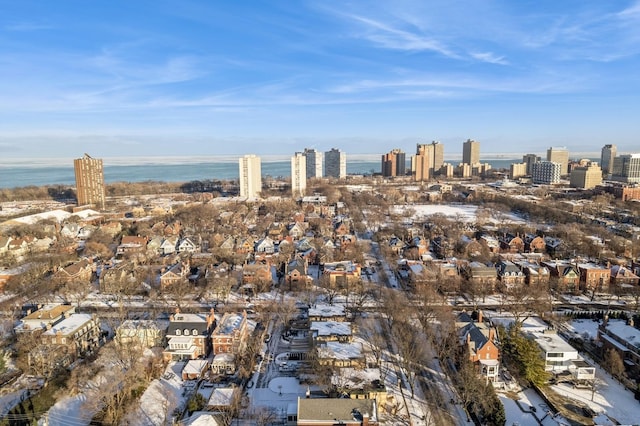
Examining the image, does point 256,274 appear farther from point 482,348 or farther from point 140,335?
point 482,348

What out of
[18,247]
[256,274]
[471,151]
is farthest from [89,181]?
[471,151]

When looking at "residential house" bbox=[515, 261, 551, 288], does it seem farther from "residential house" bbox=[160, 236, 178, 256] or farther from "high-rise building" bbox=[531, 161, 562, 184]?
"high-rise building" bbox=[531, 161, 562, 184]

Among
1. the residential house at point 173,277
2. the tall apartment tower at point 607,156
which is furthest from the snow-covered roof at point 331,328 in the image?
the tall apartment tower at point 607,156

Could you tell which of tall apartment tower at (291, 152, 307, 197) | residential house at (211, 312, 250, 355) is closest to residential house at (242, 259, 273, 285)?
residential house at (211, 312, 250, 355)

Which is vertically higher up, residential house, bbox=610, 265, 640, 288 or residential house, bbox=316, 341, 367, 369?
residential house, bbox=610, 265, 640, 288

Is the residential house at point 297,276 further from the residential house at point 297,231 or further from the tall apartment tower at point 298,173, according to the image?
the tall apartment tower at point 298,173

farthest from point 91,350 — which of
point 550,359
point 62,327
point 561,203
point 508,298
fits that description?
point 561,203

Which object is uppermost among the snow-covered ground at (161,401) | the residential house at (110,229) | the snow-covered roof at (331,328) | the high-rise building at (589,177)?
the high-rise building at (589,177)
